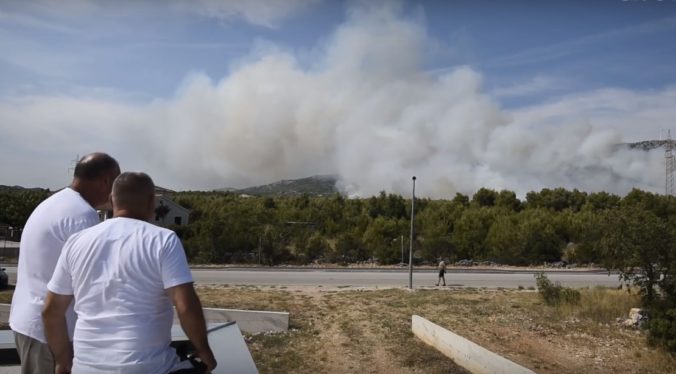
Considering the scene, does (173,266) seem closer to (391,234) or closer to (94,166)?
(94,166)

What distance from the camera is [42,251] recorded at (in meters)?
2.69

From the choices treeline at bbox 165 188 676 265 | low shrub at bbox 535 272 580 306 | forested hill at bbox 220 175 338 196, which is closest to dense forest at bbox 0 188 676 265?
treeline at bbox 165 188 676 265

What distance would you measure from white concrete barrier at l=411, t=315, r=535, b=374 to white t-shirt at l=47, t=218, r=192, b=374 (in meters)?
6.13

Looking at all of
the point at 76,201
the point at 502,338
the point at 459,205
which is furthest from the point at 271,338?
the point at 459,205

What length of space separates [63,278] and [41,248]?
1.25 feet

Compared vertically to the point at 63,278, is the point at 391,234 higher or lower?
higher

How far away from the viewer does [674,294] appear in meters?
14.1

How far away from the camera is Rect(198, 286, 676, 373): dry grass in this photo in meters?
10.2

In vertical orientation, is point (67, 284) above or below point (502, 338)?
above

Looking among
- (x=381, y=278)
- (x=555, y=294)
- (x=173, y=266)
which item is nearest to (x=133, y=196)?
(x=173, y=266)

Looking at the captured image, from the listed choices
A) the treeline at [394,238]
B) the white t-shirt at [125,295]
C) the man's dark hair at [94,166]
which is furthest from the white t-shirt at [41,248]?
the treeline at [394,238]

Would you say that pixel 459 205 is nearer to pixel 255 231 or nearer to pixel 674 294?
pixel 255 231

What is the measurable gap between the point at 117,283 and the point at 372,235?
34.2m

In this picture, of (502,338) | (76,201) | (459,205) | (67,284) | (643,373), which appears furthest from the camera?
(459,205)
